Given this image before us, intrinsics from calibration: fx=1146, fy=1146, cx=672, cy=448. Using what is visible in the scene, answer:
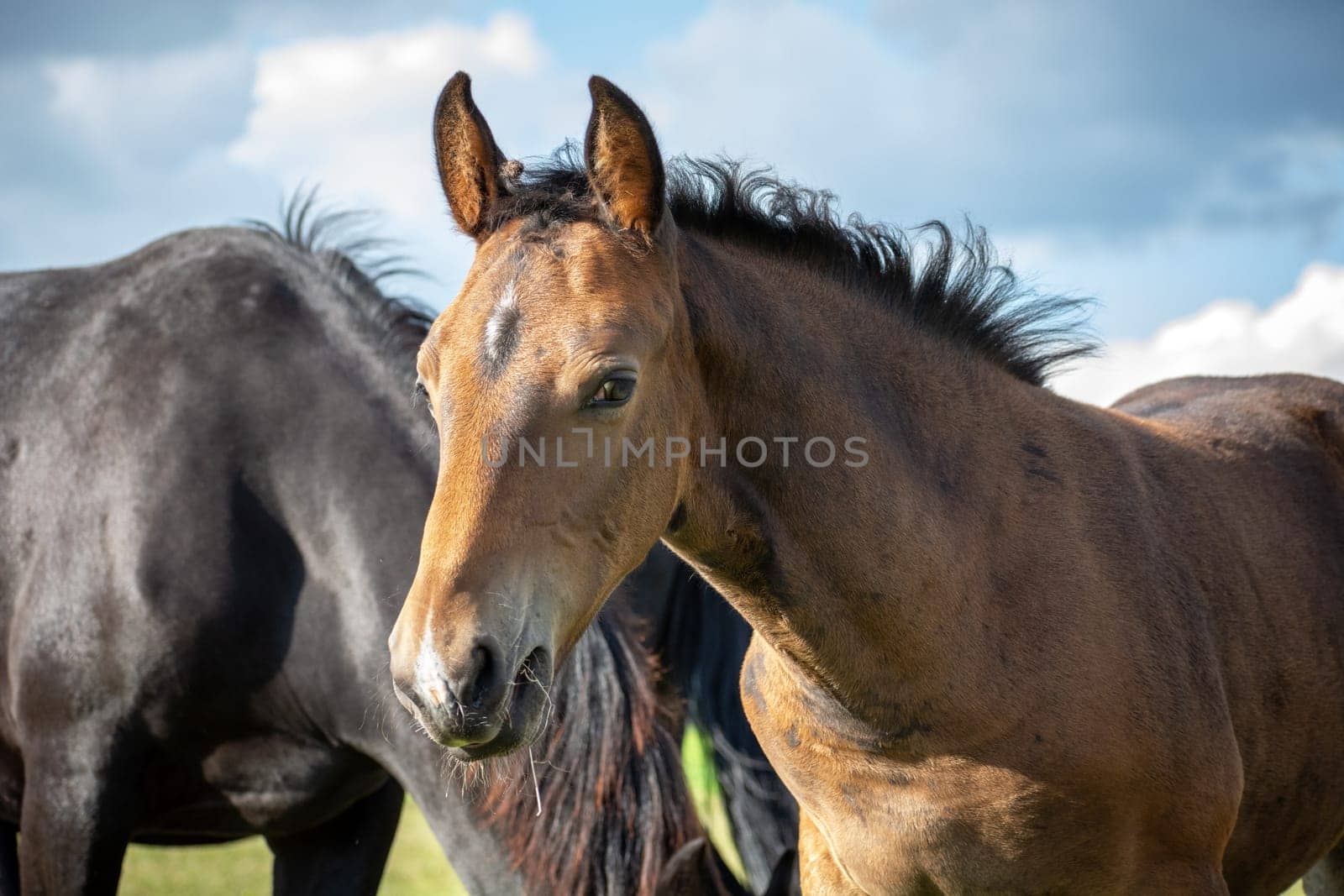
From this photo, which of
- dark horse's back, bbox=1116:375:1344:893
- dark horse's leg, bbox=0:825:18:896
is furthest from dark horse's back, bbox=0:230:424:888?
dark horse's back, bbox=1116:375:1344:893

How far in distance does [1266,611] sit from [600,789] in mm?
2014

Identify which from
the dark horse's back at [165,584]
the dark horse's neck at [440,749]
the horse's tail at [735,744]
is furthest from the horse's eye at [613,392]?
the dark horse's back at [165,584]

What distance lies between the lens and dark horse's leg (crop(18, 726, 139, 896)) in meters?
3.92

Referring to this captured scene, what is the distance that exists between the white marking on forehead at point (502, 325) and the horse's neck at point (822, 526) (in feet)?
1.35

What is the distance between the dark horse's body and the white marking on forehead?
1.91 m

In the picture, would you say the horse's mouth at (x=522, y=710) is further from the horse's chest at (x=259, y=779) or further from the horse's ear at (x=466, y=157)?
the horse's chest at (x=259, y=779)

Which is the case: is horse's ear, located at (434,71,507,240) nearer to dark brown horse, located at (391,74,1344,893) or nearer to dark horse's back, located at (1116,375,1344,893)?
dark brown horse, located at (391,74,1344,893)

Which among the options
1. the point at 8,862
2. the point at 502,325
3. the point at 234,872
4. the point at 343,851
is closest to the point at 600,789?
the point at 343,851

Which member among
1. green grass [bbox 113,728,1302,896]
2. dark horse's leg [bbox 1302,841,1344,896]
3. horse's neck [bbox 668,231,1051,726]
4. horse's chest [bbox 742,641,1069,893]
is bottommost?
green grass [bbox 113,728,1302,896]

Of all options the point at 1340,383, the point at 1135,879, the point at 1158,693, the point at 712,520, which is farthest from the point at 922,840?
the point at 1340,383

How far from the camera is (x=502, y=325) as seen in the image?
2.21 meters

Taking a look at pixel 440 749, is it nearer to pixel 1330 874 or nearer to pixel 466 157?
pixel 466 157

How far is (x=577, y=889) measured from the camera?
11.7 feet

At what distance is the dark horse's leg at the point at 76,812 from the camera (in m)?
3.92
